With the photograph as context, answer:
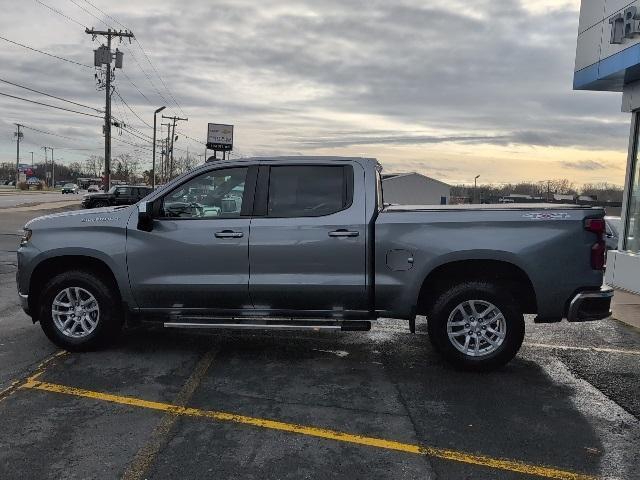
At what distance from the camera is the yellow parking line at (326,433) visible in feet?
11.3

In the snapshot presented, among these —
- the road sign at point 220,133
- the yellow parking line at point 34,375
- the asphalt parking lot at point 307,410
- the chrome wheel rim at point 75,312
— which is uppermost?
the road sign at point 220,133

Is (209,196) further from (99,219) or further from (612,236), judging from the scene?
(612,236)

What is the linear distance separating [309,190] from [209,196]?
1003 millimetres

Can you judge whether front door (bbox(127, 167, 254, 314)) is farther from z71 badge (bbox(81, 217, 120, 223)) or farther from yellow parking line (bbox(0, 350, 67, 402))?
yellow parking line (bbox(0, 350, 67, 402))

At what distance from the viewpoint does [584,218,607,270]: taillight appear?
4.98 m

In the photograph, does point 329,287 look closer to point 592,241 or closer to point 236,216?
point 236,216

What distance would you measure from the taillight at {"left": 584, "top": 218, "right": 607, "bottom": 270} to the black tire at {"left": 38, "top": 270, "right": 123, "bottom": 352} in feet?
15.0

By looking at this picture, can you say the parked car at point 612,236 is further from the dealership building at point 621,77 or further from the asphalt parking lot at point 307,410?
the asphalt parking lot at point 307,410

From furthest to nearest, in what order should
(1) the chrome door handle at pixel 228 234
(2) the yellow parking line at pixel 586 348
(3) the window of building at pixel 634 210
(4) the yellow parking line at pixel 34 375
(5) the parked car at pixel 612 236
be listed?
(5) the parked car at pixel 612 236, (3) the window of building at pixel 634 210, (2) the yellow parking line at pixel 586 348, (1) the chrome door handle at pixel 228 234, (4) the yellow parking line at pixel 34 375

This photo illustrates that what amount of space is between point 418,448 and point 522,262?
2143mm

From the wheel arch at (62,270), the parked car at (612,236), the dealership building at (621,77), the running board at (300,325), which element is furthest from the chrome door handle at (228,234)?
the parked car at (612,236)

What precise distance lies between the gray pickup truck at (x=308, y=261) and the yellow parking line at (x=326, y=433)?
1020 millimetres

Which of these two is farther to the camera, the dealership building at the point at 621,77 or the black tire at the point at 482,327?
the dealership building at the point at 621,77

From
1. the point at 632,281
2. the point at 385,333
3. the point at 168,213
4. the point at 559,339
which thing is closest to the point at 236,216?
the point at 168,213
